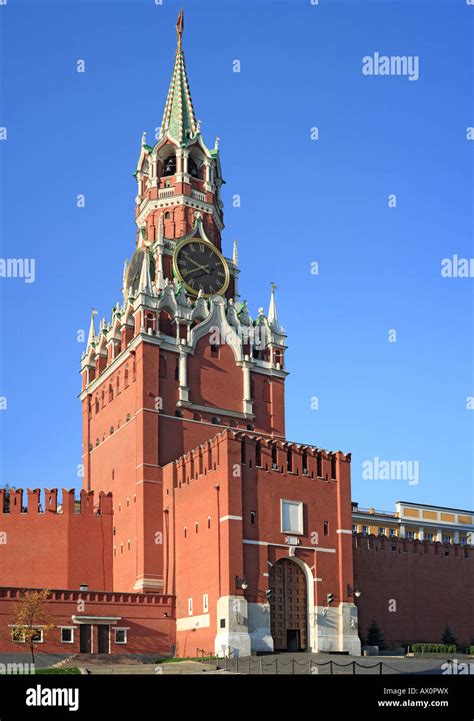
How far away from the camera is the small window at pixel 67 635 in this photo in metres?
58.0

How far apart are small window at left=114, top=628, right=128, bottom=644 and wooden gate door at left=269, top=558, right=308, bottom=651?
27.4ft

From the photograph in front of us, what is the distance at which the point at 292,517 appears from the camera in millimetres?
A: 61344

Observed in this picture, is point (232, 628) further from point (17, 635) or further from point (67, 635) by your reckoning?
point (17, 635)

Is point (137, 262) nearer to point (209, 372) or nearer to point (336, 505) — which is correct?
point (209, 372)

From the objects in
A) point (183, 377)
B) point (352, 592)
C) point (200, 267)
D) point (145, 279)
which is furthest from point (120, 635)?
point (200, 267)

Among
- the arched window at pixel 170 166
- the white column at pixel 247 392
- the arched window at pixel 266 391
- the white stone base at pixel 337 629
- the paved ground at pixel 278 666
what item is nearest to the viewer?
the paved ground at pixel 278 666

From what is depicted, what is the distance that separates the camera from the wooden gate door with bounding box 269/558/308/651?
5984 cm

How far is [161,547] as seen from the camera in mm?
65750

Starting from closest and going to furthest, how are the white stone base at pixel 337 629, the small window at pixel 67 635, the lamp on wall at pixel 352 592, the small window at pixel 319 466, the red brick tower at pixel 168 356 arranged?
the small window at pixel 67 635 → the white stone base at pixel 337 629 → the lamp on wall at pixel 352 592 → the small window at pixel 319 466 → the red brick tower at pixel 168 356

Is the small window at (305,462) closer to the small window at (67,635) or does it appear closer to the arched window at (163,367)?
the arched window at (163,367)

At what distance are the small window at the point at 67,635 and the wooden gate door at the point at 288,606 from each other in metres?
11.1

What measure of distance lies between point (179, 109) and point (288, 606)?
41854mm

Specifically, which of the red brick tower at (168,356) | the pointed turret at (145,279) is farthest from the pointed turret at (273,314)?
the pointed turret at (145,279)
